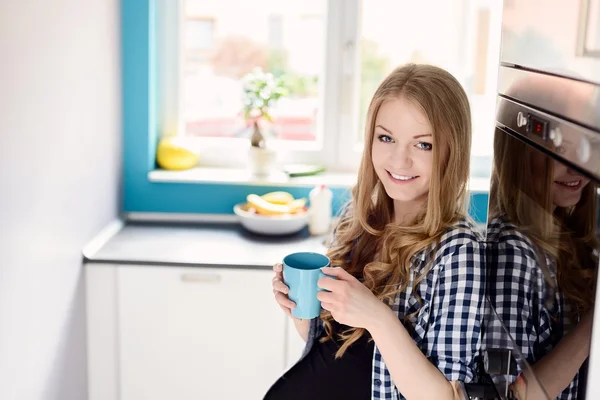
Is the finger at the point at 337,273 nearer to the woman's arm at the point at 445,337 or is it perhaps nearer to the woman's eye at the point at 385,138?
the woman's arm at the point at 445,337

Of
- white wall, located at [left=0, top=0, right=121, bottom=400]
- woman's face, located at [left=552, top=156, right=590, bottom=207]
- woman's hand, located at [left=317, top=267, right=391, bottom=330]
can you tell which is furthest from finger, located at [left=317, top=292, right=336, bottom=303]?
white wall, located at [left=0, top=0, right=121, bottom=400]

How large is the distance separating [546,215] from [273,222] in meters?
1.60

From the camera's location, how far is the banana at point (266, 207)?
2.40 metres

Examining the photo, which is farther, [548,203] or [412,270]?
[412,270]

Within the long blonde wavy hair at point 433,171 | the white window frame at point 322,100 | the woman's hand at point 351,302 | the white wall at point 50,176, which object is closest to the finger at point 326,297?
the woman's hand at point 351,302

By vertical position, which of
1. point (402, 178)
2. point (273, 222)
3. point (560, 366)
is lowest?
point (273, 222)

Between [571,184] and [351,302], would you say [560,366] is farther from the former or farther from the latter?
[351,302]

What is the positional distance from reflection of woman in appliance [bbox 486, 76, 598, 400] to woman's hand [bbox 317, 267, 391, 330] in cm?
18

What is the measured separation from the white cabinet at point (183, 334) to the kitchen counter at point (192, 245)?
3 cm

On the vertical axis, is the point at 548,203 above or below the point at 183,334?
above

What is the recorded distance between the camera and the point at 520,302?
90 cm

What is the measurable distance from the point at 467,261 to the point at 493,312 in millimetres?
118

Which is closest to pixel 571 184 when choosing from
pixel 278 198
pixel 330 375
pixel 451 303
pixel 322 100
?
pixel 451 303

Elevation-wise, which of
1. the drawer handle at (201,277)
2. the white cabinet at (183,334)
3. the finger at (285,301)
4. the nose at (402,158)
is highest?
the nose at (402,158)
